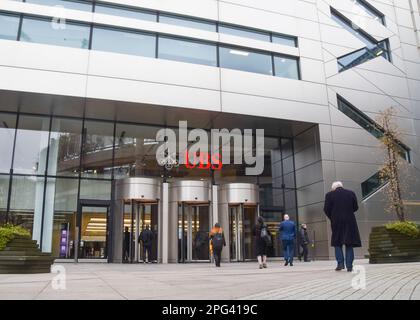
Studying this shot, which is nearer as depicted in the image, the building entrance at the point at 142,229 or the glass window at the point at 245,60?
the building entrance at the point at 142,229

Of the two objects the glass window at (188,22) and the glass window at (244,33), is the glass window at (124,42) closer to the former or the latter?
the glass window at (188,22)

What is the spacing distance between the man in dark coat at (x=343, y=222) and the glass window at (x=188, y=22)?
1296 centimetres

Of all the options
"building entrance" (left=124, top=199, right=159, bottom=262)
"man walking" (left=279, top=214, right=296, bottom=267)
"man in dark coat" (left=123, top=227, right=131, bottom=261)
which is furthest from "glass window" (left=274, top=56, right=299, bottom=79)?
"man in dark coat" (left=123, top=227, right=131, bottom=261)

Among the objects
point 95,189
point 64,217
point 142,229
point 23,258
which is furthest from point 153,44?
point 23,258

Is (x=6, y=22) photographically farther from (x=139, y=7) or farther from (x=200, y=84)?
(x=200, y=84)

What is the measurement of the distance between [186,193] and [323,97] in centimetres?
836

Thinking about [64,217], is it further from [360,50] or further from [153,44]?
[360,50]

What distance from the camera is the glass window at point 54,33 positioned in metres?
16.2

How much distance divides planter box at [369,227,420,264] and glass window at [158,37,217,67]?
10.5m

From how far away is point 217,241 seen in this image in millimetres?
13883

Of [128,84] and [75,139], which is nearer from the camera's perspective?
Result: [128,84]

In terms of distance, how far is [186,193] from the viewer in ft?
58.9

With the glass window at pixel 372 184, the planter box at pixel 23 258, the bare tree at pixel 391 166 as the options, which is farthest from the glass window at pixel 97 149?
the bare tree at pixel 391 166

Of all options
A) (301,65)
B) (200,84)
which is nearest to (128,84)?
(200,84)
